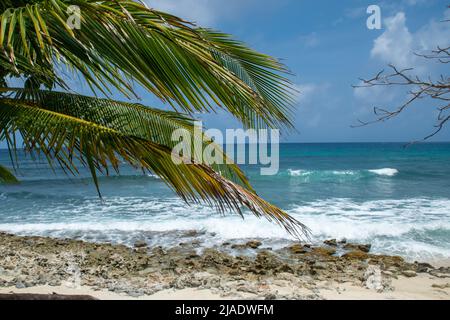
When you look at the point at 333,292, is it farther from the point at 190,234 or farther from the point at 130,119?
the point at 190,234

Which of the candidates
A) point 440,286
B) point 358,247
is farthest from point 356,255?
point 440,286

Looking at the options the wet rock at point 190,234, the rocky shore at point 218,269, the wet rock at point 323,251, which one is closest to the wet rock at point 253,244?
the rocky shore at point 218,269

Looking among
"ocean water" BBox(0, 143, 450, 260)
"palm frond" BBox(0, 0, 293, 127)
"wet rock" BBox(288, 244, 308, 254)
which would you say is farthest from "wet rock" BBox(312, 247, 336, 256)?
"palm frond" BBox(0, 0, 293, 127)

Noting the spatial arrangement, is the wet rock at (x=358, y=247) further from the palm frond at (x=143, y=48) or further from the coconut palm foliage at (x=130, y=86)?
the palm frond at (x=143, y=48)

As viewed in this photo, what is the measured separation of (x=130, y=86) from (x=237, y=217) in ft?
37.6

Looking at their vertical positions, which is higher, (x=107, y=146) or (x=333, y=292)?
(x=107, y=146)

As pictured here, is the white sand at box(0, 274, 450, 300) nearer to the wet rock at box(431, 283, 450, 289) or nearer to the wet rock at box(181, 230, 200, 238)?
the wet rock at box(431, 283, 450, 289)

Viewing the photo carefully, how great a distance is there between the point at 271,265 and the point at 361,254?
85.5 inches

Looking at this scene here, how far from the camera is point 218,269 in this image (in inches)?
299

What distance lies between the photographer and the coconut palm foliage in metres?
1.94

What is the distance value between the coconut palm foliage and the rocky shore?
3.65 meters

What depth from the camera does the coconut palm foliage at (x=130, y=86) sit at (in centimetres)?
194
